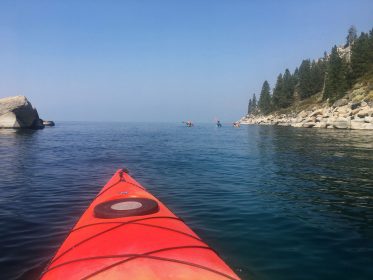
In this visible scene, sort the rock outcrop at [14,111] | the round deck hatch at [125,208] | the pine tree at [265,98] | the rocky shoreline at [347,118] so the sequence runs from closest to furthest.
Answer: the round deck hatch at [125,208] → the rocky shoreline at [347,118] → the rock outcrop at [14,111] → the pine tree at [265,98]

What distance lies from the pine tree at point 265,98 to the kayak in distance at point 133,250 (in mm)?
134728

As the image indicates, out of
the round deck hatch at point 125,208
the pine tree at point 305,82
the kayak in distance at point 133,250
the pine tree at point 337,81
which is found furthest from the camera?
the pine tree at point 305,82

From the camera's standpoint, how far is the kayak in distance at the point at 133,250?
451cm

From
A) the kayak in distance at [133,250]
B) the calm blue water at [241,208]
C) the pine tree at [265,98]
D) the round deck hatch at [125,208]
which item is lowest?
the calm blue water at [241,208]

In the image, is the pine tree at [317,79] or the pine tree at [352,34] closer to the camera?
the pine tree at [317,79]

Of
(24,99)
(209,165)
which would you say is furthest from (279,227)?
(24,99)

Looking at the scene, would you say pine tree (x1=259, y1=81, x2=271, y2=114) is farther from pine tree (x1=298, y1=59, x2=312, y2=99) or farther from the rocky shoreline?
the rocky shoreline

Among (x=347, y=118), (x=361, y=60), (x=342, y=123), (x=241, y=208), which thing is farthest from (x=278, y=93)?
(x=241, y=208)

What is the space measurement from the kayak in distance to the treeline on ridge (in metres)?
84.0

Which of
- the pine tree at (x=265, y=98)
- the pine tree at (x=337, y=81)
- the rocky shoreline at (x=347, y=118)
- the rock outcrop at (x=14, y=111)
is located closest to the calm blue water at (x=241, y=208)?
the rocky shoreline at (x=347, y=118)

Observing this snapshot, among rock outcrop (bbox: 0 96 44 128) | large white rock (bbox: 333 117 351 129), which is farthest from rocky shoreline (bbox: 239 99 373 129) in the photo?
rock outcrop (bbox: 0 96 44 128)

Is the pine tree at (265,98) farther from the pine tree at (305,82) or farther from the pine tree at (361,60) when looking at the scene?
the pine tree at (361,60)

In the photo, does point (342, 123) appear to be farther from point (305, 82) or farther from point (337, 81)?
point (305, 82)

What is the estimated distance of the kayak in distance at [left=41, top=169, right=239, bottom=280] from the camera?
14.8 feet
